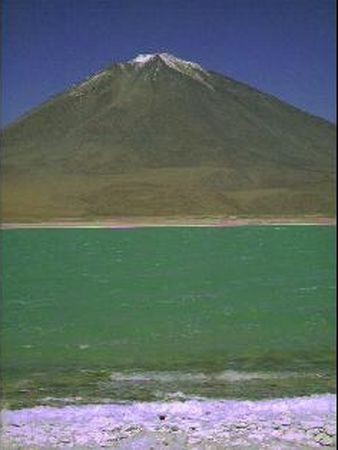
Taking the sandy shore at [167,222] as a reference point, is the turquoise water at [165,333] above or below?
below

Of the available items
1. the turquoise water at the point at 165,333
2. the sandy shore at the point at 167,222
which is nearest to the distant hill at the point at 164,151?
the sandy shore at the point at 167,222

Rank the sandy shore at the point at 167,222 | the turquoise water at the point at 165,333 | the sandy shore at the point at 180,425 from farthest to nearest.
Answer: the sandy shore at the point at 167,222
the turquoise water at the point at 165,333
the sandy shore at the point at 180,425

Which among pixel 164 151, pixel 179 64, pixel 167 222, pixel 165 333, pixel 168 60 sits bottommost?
pixel 165 333

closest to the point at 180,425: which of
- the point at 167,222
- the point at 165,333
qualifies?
the point at 165,333

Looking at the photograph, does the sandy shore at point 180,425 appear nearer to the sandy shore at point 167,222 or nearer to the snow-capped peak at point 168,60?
the sandy shore at point 167,222

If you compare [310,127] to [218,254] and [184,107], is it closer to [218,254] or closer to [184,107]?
[184,107]

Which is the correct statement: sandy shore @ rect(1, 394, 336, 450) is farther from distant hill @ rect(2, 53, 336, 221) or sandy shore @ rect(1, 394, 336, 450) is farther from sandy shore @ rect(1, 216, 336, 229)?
distant hill @ rect(2, 53, 336, 221)

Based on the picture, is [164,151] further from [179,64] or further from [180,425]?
[180,425]
